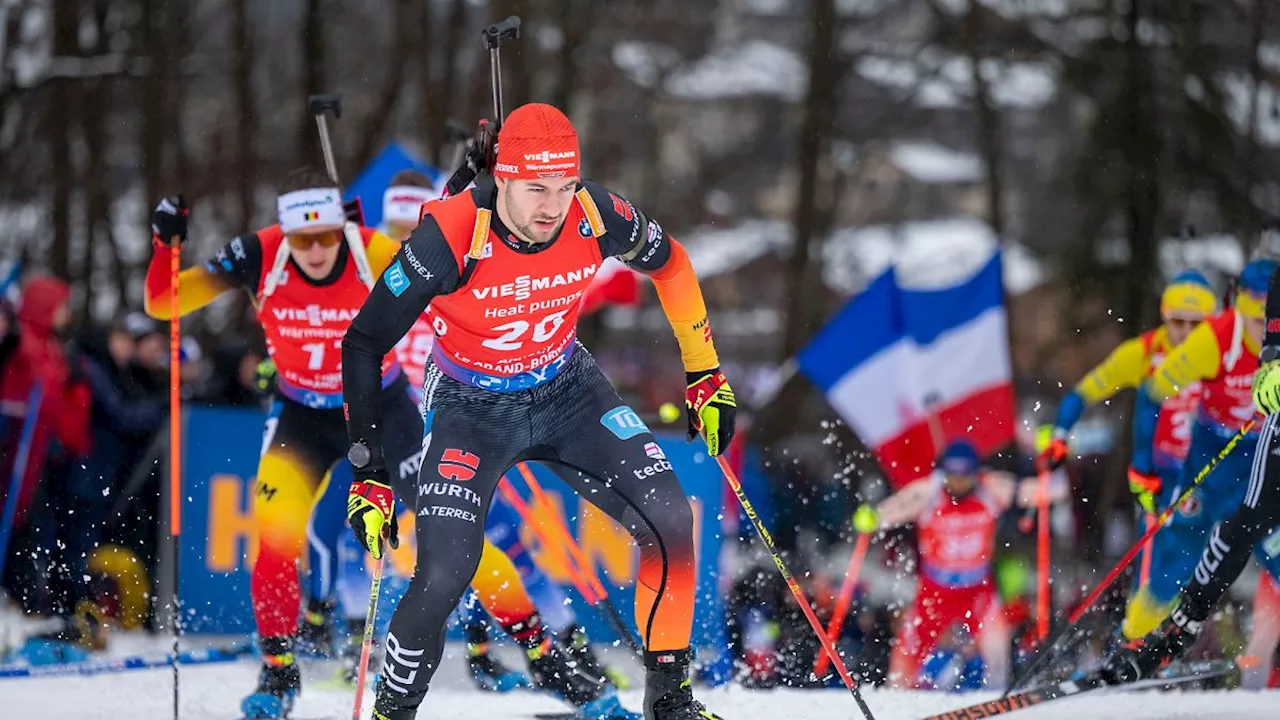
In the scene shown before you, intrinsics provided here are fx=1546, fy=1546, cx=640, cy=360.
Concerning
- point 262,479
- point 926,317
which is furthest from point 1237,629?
point 262,479

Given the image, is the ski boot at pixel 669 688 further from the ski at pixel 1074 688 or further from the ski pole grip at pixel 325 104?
the ski pole grip at pixel 325 104

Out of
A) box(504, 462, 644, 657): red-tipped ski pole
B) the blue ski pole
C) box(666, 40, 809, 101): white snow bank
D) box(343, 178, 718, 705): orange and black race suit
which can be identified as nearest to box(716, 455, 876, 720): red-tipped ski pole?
box(343, 178, 718, 705): orange and black race suit

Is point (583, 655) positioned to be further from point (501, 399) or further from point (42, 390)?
point (42, 390)

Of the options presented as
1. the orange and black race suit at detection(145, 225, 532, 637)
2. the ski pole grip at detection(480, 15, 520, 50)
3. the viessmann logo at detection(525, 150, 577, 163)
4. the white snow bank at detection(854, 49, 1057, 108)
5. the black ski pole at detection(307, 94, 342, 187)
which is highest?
the white snow bank at detection(854, 49, 1057, 108)

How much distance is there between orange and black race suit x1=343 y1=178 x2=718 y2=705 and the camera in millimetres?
4555

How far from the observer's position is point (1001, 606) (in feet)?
30.4

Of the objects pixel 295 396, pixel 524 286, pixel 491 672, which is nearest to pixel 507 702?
pixel 491 672

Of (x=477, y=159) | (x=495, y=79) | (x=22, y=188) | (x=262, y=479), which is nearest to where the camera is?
(x=477, y=159)

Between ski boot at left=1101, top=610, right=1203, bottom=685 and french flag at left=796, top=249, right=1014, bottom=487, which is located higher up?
french flag at left=796, top=249, right=1014, bottom=487

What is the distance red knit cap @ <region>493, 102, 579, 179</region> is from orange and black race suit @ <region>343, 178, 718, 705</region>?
0.49 ft

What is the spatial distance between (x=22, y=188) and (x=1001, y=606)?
12790 millimetres

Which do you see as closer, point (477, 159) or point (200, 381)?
point (477, 159)

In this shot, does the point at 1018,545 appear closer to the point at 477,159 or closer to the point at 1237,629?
the point at 1237,629

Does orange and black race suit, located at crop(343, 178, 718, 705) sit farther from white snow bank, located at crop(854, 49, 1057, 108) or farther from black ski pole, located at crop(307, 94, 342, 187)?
white snow bank, located at crop(854, 49, 1057, 108)
